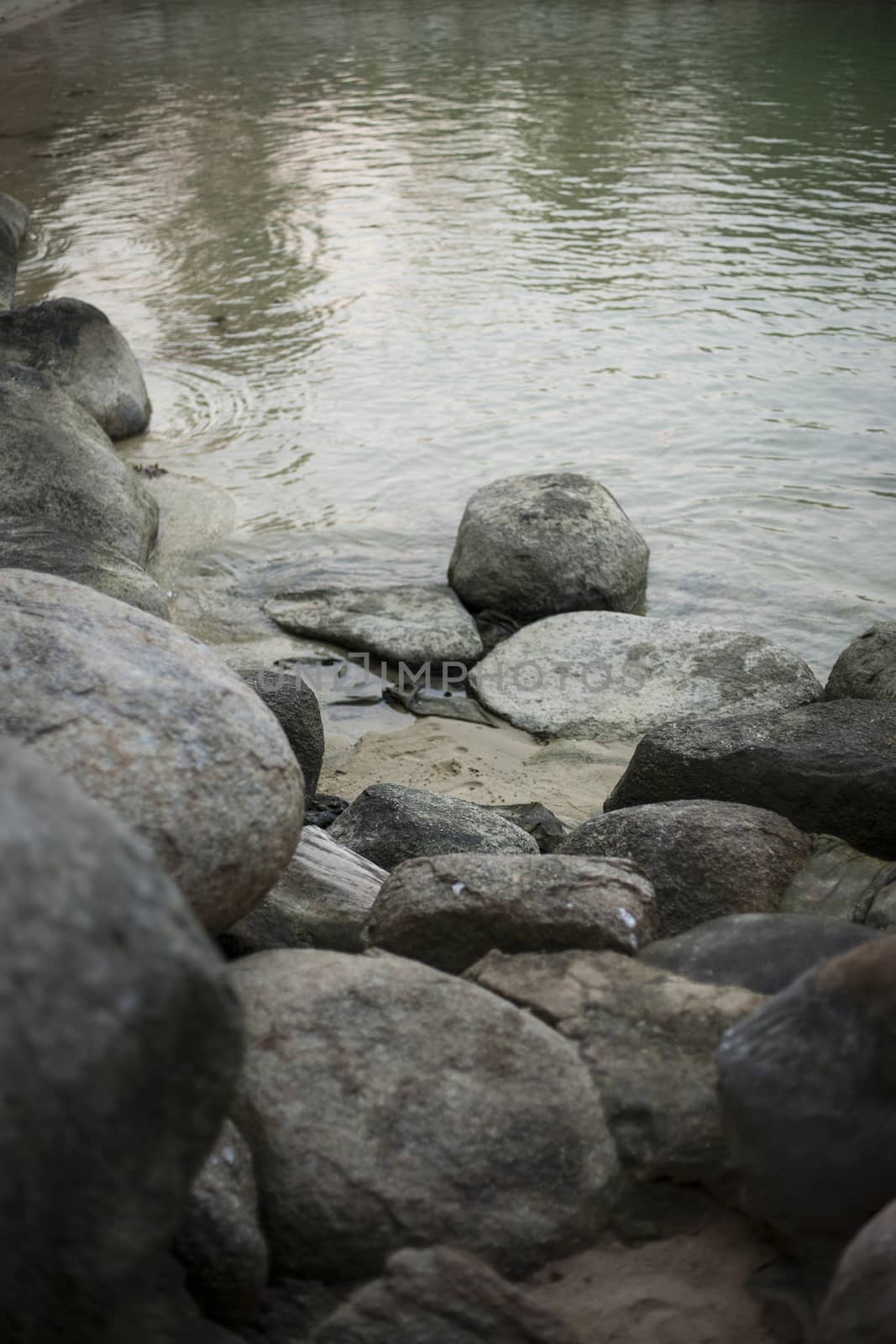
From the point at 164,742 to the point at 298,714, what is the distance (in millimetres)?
2740

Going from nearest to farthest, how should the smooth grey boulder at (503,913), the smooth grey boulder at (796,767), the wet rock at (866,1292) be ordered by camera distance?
the wet rock at (866,1292) < the smooth grey boulder at (503,913) < the smooth grey boulder at (796,767)

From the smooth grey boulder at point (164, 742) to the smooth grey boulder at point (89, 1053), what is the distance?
1066mm

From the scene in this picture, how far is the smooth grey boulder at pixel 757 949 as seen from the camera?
3.30 metres

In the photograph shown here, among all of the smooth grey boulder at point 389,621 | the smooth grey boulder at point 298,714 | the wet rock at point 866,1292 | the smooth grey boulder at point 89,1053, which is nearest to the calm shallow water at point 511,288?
the smooth grey boulder at point 389,621

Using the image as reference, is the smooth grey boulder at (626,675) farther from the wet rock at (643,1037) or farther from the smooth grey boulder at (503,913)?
the wet rock at (643,1037)

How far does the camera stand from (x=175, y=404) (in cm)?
1193

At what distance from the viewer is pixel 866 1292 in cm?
217

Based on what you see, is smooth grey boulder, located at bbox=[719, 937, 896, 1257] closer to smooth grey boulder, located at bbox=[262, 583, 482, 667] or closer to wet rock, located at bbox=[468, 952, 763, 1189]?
wet rock, located at bbox=[468, 952, 763, 1189]

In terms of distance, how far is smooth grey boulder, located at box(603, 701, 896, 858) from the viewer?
4629 millimetres

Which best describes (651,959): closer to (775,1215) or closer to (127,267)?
(775,1215)

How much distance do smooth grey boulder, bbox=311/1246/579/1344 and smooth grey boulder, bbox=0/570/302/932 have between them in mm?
985

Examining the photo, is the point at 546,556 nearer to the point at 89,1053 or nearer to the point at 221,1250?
the point at 221,1250

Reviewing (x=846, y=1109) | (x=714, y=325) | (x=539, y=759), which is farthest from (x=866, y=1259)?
(x=714, y=325)

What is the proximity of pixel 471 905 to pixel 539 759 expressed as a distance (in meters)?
3.27
